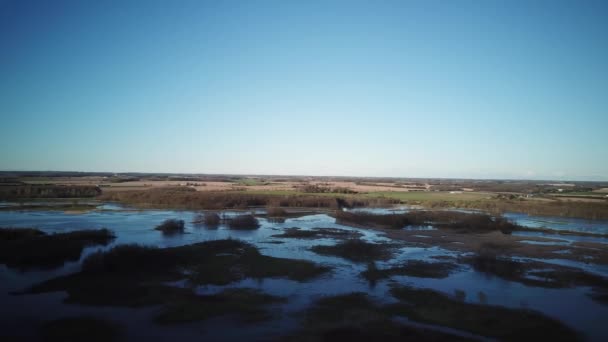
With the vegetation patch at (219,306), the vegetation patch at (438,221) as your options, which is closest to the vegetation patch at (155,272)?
the vegetation patch at (219,306)

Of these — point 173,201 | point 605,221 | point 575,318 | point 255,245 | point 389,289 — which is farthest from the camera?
point 173,201

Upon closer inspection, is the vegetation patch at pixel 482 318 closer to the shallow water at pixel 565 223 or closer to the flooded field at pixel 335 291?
the flooded field at pixel 335 291

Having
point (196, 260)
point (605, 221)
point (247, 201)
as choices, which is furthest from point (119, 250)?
point (605, 221)

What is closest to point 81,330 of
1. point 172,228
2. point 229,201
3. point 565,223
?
point 172,228

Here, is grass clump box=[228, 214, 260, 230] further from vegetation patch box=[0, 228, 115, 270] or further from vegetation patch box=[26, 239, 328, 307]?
vegetation patch box=[26, 239, 328, 307]

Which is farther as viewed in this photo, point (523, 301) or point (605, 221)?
point (605, 221)

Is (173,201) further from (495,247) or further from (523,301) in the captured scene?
(523,301)

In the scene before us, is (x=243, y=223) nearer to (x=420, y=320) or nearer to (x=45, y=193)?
(x=420, y=320)
